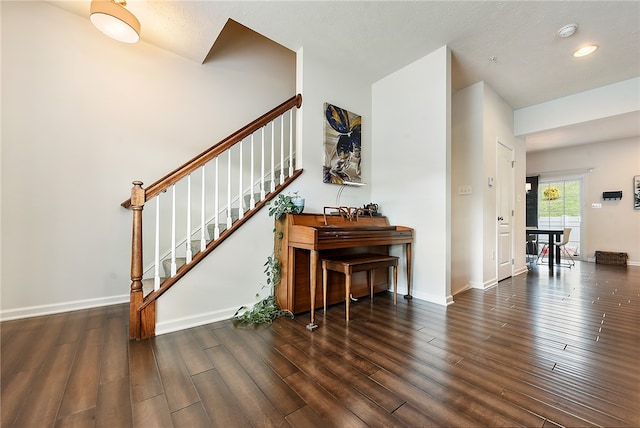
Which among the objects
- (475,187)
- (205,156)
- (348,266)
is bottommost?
(348,266)

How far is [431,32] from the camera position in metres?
2.73

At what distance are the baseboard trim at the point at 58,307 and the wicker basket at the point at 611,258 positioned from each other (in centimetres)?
903

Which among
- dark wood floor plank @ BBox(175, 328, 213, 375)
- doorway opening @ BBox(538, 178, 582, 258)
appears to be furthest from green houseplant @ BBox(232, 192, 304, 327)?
doorway opening @ BBox(538, 178, 582, 258)

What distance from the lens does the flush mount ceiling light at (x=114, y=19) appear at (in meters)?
2.09

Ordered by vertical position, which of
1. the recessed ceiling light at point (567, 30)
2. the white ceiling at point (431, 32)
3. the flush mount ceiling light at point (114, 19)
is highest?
the white ceiling at point (431, 32)

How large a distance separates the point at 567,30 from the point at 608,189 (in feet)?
17.6

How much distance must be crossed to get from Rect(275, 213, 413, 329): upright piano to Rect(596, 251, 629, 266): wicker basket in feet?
19.4

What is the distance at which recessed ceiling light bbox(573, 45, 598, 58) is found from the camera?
2995 mm

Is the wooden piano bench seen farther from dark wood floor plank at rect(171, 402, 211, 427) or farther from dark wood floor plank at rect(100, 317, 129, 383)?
dark wood floor plank at rect(100, 317, 129, 383)

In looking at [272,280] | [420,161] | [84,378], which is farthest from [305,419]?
[420,161]

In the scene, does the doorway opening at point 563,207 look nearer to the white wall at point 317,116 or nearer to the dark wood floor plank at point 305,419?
the white wall at point 317,116

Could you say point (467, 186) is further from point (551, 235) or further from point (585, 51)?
point (551, 235)

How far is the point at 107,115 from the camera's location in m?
2.84

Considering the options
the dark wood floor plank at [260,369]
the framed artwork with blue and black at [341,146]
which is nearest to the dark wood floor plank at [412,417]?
the dark wood floor plank at [260,369]
